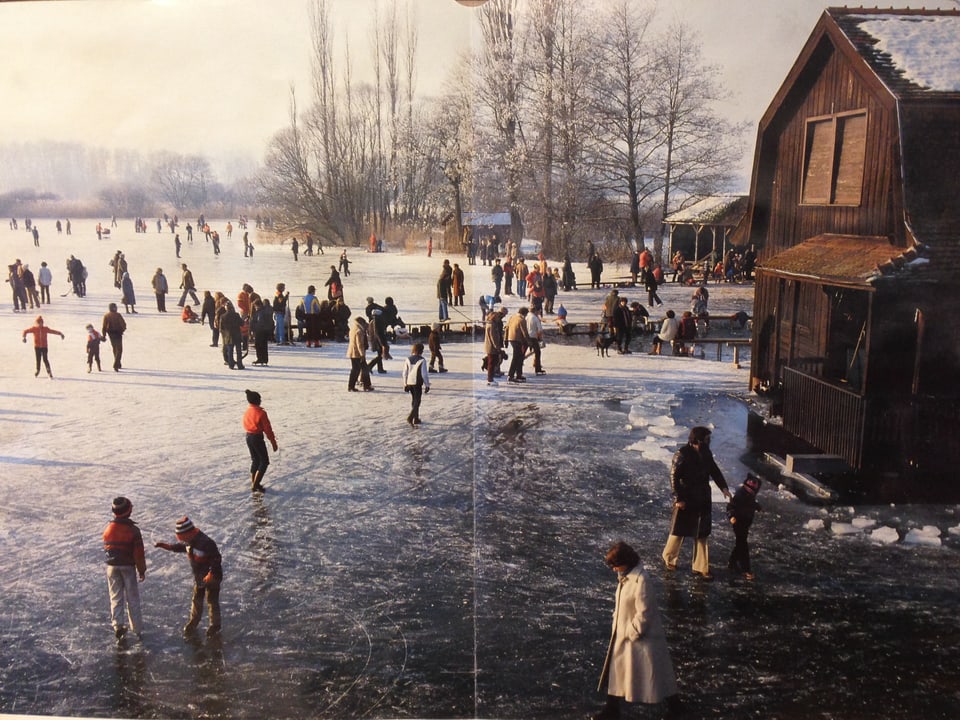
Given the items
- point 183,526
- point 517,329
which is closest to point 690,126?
point 517,329

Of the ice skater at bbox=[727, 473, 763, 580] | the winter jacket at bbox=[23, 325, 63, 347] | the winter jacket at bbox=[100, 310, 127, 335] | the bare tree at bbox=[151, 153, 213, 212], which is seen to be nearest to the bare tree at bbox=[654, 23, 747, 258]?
the ice skater at bbox=[727, 473, 763, 580]

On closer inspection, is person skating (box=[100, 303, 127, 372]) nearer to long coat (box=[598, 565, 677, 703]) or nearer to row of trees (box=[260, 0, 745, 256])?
row of trees (box=[260, 0, 745, 256])

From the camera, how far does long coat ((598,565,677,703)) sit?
295 centimetres

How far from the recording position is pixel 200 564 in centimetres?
348

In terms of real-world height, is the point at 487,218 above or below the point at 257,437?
above

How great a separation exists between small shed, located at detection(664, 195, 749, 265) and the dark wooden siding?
4.8 inches

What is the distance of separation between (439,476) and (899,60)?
8.46 ft

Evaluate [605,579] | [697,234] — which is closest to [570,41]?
[697,234]

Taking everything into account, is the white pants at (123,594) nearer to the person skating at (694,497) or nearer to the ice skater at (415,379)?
the ice skater at (415,379)

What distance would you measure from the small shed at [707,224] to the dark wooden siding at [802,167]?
12 cm

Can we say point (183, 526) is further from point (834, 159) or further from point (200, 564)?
point (834, 159)

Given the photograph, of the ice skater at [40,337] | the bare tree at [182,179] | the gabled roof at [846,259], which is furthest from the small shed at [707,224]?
the ice skater at [40,337]

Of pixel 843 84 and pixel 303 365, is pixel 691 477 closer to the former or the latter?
pixel 843 84

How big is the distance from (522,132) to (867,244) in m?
1.52
